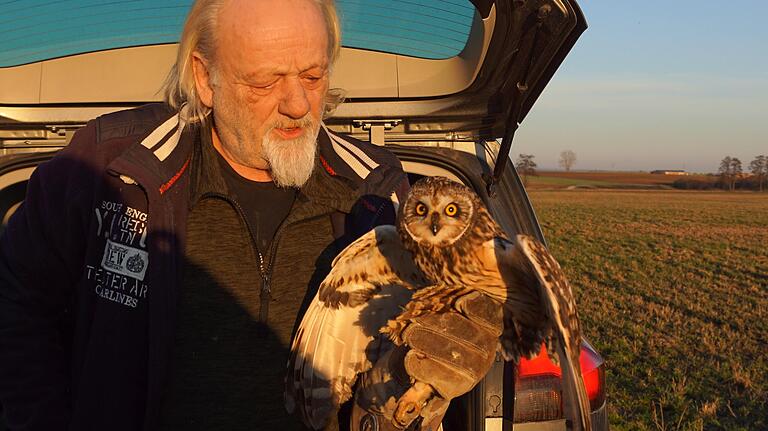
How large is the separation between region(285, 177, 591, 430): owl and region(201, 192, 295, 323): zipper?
0.46 ft

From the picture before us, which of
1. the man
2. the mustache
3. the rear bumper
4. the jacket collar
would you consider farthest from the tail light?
the mustache

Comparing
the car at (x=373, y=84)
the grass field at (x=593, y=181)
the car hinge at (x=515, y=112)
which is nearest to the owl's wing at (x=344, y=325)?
the car at (x=373, y=84)

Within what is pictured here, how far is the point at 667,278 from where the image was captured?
43.7ft

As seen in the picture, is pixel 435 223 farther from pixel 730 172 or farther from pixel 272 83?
pixel 730 172

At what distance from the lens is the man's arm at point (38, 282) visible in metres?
2.13

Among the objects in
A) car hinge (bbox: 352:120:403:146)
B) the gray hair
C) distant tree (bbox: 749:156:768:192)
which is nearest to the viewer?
the gray hair

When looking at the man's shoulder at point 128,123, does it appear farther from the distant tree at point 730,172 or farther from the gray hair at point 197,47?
the distant tree at point 730,172

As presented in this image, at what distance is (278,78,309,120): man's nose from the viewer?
2.29 meters

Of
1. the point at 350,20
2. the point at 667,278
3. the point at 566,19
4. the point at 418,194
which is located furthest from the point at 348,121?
the point at 667,278

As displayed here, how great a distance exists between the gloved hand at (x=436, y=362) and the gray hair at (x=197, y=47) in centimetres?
108

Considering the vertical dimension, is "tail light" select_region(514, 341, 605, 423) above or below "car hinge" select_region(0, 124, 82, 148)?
below

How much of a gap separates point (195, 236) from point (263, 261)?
0.25m

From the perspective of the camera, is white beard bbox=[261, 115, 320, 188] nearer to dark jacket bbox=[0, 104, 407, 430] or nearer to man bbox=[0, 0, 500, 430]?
man bbox=[0, 0, 500, 430]

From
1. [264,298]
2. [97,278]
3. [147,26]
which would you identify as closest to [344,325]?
[264,298]
